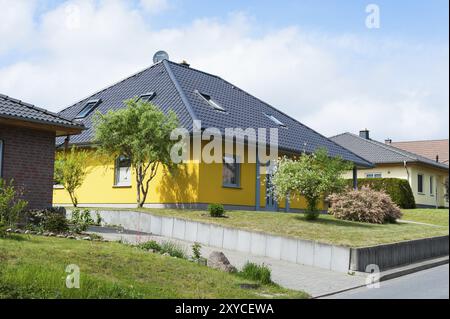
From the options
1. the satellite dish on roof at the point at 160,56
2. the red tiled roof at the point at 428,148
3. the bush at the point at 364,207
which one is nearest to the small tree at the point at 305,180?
the bush at the point at 364,207

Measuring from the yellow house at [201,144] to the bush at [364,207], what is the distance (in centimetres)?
328

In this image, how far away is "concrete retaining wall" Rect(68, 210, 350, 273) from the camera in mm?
14320

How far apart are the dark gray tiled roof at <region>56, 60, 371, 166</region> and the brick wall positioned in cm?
579

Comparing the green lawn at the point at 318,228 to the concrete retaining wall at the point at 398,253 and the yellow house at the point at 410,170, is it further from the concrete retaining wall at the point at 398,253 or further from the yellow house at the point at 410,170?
the yellow house at the point at 410,170

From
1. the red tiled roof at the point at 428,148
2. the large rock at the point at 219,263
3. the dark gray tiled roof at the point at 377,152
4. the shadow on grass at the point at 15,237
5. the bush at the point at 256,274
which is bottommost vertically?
the bush at the point at 256,274

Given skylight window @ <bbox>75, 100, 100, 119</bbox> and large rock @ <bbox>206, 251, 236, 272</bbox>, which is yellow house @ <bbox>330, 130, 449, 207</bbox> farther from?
large rock @ <bbox>206, 251, 236, 272</bbox>

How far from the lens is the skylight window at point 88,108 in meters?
27.4

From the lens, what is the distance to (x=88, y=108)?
2816 cm

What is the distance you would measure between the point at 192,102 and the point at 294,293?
14.5 m

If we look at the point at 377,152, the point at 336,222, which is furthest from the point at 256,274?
the point at 377,152

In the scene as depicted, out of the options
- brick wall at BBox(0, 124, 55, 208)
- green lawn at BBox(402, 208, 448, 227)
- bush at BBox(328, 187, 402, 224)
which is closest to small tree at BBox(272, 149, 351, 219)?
bush at BBox(328, 187, 402, 224)

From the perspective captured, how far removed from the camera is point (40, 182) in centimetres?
1738

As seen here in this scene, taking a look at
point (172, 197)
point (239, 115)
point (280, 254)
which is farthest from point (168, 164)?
point (280, 254)

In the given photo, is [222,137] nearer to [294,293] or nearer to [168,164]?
[168,164]
